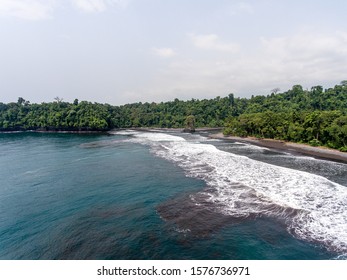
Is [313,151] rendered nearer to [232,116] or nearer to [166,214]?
[166,214]

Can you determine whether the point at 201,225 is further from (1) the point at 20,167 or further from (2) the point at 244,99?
(2) the point at 244,99

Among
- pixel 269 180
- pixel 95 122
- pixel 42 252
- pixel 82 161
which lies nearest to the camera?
pixel 42 252

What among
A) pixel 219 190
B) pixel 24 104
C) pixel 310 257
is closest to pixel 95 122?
pixel 24 104

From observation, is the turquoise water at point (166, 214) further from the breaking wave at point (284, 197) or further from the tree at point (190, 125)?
the tree at point (190, 125)

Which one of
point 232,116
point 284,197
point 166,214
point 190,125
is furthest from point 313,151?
point 232,116

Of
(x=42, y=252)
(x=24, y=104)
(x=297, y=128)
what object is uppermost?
(x=24, y=104)

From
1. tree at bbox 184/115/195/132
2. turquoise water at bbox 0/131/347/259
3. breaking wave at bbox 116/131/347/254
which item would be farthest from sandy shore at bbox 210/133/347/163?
tree at bbox 184/115/195/132
